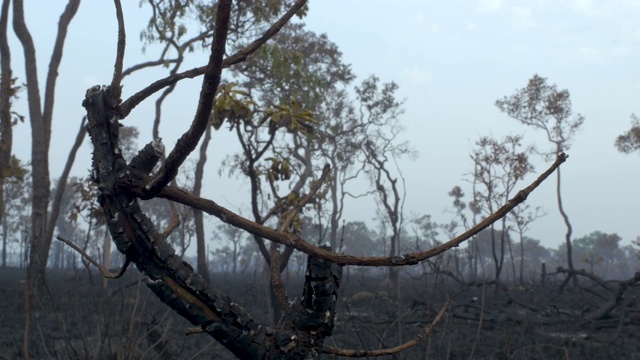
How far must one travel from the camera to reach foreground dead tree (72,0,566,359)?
48.9 inches

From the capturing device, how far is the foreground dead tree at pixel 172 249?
1.24 m

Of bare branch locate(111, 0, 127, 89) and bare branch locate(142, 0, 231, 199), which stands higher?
bare branch locate(111, 0, 127, 89)

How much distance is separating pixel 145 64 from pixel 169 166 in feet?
44.0

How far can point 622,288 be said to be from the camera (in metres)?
8.04

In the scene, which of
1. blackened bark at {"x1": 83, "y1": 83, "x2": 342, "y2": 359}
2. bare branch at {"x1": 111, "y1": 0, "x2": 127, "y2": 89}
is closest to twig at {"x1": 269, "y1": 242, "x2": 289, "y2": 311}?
blackened bark at {"x1": 83, "y1": 83, "x2": 342, "y2": 359}

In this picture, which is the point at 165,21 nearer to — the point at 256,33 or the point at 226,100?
the point at 256,33

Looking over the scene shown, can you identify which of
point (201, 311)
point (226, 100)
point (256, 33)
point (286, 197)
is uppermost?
point (256, 33)

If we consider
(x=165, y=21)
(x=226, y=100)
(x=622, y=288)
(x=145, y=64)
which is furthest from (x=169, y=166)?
(x=145, y=64)

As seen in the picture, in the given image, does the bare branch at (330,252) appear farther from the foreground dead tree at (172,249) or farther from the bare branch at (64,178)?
the bare branch at (64,178)

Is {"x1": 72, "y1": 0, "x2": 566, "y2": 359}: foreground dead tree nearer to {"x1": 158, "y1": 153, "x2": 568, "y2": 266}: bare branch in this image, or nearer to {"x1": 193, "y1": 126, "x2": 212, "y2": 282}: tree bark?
{"x1": 158, "y1": 153, "x2": 568, "y2": 266}: bare branch

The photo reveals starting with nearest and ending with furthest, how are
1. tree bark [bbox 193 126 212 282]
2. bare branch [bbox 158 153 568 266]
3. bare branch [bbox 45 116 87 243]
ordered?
bare branch [bbox 158 153 568 266]
bare branch [bbox 45 116 87 243]
tree bark [bbox 193 126 212 282]

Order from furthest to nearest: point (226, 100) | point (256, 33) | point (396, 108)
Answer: point (396, 108), point (256, 33), point (226, 100)

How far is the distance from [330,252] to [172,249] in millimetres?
304

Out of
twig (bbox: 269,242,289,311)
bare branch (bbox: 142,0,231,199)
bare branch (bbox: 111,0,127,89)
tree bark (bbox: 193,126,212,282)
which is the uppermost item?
tree bark (bbox: 193,126,212,282)
